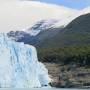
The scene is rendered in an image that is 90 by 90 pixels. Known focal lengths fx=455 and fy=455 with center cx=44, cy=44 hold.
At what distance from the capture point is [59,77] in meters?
83.8

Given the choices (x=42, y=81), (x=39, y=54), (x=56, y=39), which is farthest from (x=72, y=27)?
(x=42, y=81)

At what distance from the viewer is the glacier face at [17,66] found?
192 ft

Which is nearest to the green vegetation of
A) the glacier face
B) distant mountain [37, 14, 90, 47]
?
the glacier face

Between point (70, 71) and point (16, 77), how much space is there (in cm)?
2599

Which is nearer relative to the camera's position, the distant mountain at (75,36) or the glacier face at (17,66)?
the glacier face at (17,66)

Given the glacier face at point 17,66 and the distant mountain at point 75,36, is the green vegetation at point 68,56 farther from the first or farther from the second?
the distant mountain at point 75,36

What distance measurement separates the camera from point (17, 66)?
62.7m

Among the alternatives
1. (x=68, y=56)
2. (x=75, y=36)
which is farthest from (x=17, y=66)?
(x=75, y=36)

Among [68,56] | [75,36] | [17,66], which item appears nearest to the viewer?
[17,66]

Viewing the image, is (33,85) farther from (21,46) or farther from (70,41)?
(70,41)

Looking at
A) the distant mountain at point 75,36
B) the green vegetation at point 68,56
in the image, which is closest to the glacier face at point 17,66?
the green vegetation at point 68,56

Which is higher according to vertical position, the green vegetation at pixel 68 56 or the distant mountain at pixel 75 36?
the distant mountain at pixel 75 36

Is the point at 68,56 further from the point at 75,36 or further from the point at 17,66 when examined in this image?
the point at 75,36

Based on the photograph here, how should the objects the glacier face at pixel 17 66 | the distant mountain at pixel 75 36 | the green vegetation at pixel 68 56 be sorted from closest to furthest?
the glacier face at pixel 17 66
the green vegetation at pixel 68 56
the distant mountain at pixel 75 36
